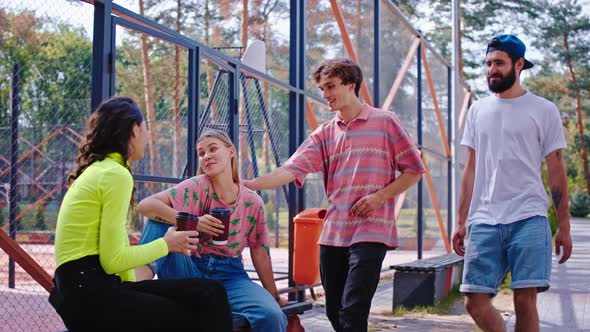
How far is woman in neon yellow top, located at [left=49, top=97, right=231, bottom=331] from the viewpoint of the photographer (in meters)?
2.89

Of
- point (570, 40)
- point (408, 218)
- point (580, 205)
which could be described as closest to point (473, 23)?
point (570, 40)

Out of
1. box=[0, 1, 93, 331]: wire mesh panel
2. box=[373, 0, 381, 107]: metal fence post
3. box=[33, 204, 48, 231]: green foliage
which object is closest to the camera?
box=[0, 1, 93, 331]: wire mesh panel

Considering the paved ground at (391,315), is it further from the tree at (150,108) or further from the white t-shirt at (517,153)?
the white t-shirt at (517,153)

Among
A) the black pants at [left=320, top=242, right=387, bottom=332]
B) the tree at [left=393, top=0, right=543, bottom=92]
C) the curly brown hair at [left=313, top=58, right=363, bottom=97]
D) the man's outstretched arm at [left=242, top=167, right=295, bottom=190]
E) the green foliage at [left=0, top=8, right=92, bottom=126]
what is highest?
the tree at [left=393, top=0, right=543, bottom=92]

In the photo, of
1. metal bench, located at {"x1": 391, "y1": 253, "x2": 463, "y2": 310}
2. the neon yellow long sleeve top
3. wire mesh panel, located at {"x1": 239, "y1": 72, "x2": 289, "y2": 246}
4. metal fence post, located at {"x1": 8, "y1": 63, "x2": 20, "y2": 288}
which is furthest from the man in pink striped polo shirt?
metal bench, located at {"x1": 391, "y1": 253, "x2": 463, "y2": 310}

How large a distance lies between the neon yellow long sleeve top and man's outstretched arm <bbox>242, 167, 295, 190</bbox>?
4.80 ft

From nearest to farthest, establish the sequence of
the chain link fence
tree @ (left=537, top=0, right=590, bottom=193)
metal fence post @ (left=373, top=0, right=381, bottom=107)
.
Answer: the chain link fence
metal fence post @ (left=373, top=0, right=381, bottom=107)
tree @ (left=537, top=0, right=590, bottom=193)

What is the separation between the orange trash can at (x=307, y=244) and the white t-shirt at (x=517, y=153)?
1.89 meters

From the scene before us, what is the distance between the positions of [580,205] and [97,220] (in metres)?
50.4

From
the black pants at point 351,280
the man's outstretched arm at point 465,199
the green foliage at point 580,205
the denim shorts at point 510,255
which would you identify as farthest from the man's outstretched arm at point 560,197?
the green foliage at point 580,205

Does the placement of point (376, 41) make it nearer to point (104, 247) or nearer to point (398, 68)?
point (398, 68)

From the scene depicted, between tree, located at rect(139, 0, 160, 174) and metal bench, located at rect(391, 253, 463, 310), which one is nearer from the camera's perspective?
metal bench, located at rect(391, 253, 463, 310)

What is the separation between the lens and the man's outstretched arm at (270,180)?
4.38 m

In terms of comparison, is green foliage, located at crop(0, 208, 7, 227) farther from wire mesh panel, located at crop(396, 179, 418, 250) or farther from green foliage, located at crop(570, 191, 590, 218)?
green foliage, located at crop(570, 191, 590, 218)
